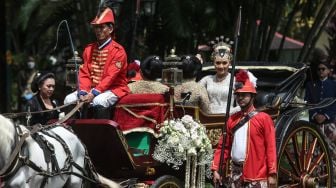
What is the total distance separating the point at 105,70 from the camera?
7781mm

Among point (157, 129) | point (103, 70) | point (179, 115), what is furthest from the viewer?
point (179, 115)

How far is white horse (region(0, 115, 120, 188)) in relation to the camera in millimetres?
6203

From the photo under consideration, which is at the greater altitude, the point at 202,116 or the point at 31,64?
the point at 202,116

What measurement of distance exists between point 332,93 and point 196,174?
3937mm

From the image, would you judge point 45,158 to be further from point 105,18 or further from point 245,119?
point 245,119

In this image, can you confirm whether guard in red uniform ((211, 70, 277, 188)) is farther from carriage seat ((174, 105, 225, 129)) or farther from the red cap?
the red cap

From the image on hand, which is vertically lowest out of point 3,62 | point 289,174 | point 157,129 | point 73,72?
point 3,62

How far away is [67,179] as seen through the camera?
7062 mm

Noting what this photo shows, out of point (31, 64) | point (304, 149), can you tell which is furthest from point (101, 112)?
point (31, 64)

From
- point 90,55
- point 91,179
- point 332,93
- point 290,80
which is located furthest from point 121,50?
point 332,93

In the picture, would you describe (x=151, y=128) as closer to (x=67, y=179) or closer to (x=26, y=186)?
(x=67, y=179)

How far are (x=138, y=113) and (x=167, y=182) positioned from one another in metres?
0.77

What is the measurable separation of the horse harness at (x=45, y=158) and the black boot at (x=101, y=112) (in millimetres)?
248

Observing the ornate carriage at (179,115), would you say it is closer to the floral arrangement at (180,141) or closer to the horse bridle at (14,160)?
the floral arrangement at (180,141)
